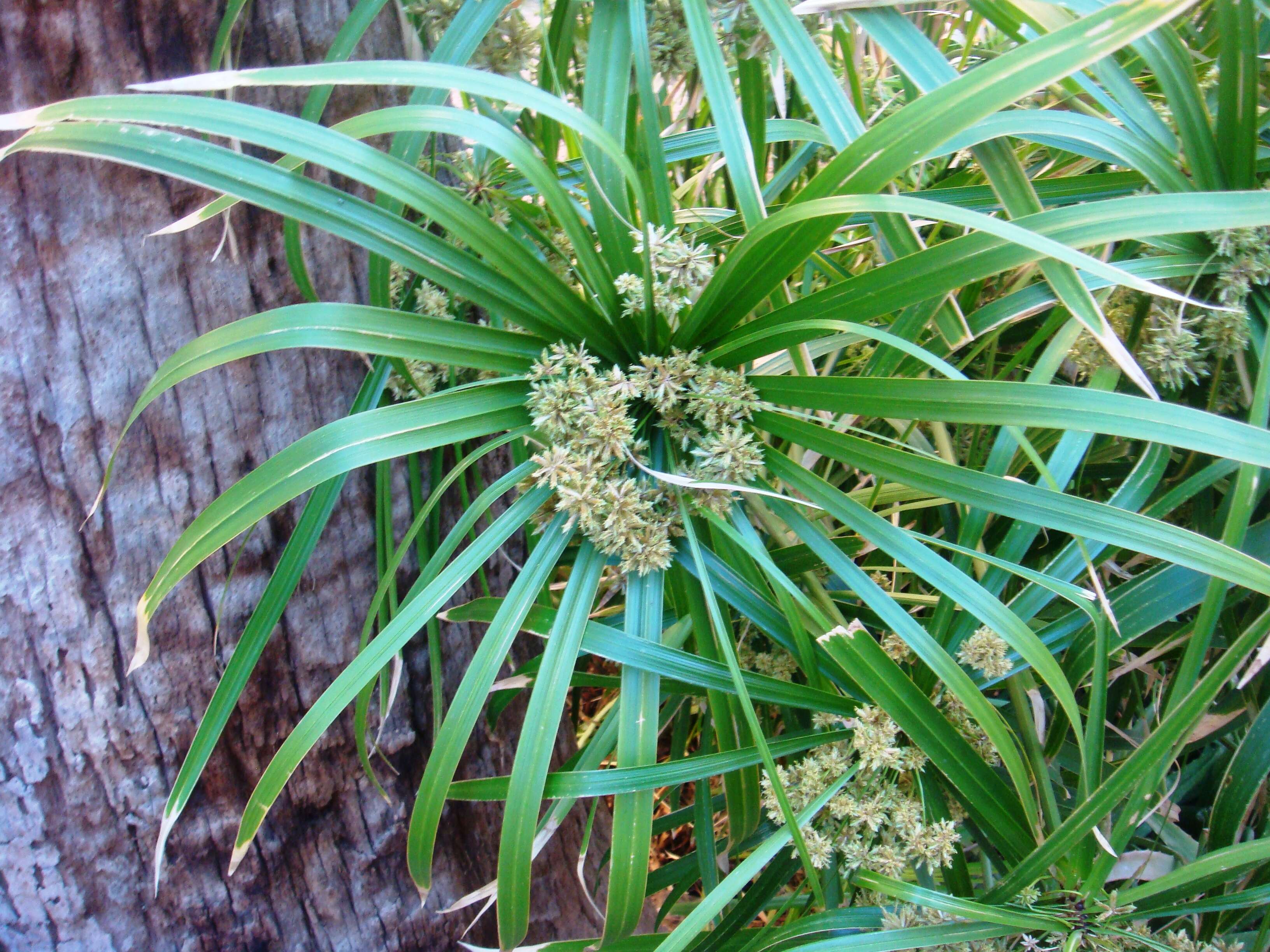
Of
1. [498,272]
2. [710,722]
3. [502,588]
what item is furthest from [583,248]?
[710,722]

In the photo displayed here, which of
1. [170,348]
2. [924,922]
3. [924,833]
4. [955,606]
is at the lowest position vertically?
[924,922]

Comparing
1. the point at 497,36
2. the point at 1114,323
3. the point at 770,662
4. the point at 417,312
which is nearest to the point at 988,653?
the point at 770,662

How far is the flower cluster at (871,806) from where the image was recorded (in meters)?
0.68

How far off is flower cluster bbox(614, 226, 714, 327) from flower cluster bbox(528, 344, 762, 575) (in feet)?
0.15

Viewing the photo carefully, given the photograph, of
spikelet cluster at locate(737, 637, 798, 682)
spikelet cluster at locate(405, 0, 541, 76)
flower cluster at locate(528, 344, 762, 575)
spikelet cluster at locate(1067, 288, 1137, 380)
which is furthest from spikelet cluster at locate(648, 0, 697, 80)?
spikelet cluster at locate(737, 637, 798, 682)

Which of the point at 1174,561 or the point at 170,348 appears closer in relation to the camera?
the point at 1174,561

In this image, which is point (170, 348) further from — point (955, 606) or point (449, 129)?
point (955, 606)

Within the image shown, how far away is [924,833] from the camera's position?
678mm

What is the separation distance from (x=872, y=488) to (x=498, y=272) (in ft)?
1.94

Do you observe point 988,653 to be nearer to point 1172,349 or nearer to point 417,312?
point 1172,349

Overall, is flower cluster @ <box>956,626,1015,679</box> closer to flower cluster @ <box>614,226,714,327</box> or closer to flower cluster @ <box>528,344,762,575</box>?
flower cluster @ <box>528,344,762,575</box>

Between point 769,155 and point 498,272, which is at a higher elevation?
point 769,155

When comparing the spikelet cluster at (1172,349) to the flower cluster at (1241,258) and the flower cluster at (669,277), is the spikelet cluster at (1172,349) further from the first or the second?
the flower cluster at (669,277)

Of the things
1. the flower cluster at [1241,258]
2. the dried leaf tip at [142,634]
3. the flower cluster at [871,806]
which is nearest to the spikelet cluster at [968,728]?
the flower cluster at [871,806]
